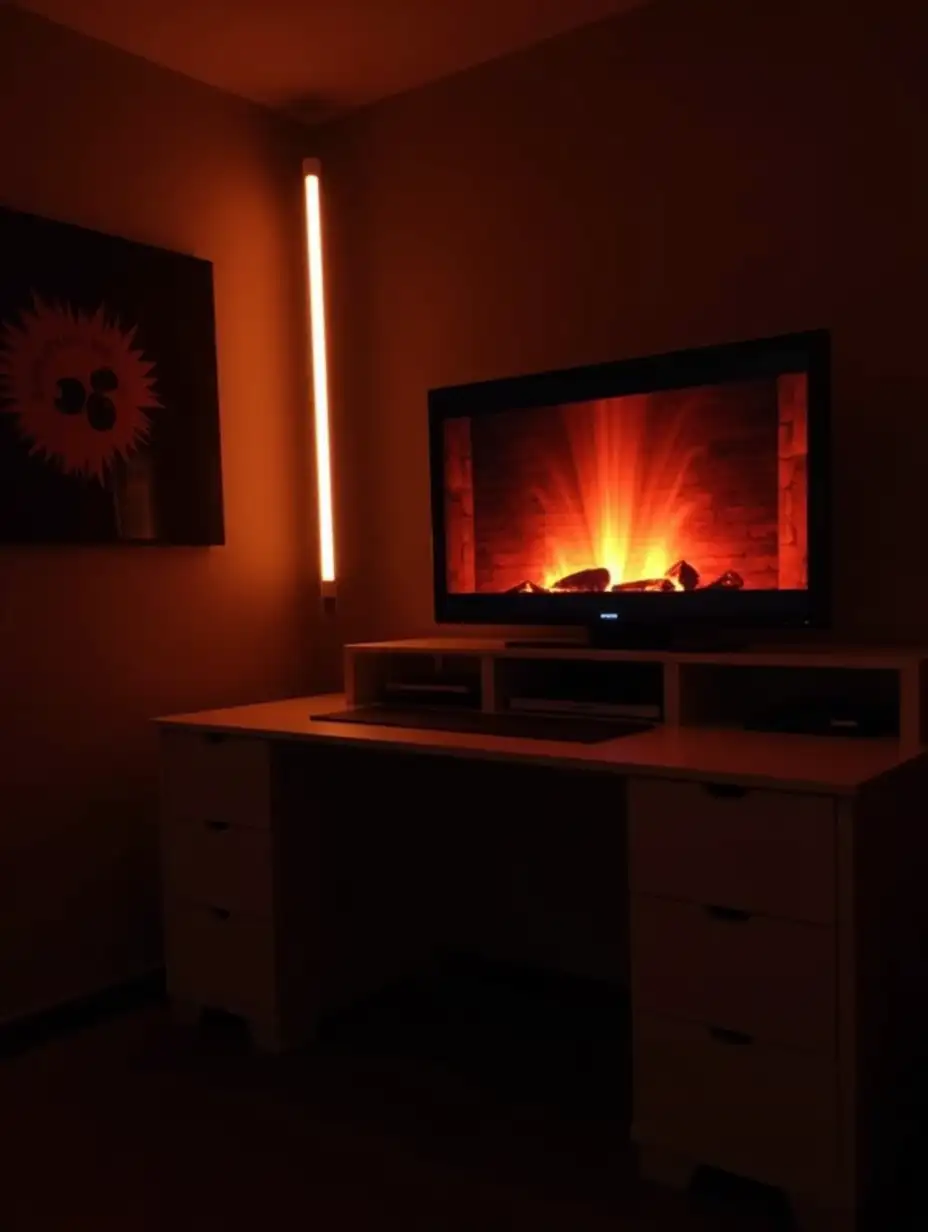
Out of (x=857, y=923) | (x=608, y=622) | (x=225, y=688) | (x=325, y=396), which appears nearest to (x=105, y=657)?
(x=225, y=688)

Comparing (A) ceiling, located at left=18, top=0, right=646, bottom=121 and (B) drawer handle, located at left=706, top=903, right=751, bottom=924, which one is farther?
(A) ceiling, located at left=18, top=0, right=646, bottom=121

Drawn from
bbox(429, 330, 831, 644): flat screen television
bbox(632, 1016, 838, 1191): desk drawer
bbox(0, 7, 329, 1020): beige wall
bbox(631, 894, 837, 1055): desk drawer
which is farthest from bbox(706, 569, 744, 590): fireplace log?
bbox(0, 7, 329, 1020): beige wall

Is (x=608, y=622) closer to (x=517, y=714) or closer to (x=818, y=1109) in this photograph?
(x=517, y=714)

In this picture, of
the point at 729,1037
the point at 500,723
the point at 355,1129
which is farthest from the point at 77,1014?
the point at 729,1037

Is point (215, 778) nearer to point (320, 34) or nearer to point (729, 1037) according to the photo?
point (729, 1037)

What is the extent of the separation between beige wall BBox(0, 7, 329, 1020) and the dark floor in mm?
312

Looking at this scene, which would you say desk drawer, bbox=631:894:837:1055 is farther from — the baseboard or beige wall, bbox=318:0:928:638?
the baseboard

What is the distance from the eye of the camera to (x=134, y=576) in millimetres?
2635

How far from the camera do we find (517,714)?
90.0 inches

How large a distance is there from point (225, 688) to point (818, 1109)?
1.80 metres

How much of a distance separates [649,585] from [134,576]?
1229 millimetres

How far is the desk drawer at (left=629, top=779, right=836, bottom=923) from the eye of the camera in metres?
1.55

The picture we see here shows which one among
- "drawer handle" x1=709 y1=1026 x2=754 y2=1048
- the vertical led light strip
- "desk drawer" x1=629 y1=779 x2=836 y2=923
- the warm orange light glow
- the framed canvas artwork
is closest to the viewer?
"desk drawer" x1=629 y1=779 x2=836 y2=923

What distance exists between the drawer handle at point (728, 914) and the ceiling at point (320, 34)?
1936 millimetres
